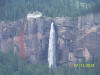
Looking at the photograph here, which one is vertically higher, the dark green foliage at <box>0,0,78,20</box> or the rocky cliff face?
the dark green foliage at <box>0,0,78,20</box>

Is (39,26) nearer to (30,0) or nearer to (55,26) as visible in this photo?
(55,26)

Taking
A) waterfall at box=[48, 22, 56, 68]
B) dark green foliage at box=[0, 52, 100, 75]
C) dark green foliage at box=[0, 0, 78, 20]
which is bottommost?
dark green foliage at box=[0, 52, 100, 75]

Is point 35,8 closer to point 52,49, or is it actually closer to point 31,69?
point 52,49

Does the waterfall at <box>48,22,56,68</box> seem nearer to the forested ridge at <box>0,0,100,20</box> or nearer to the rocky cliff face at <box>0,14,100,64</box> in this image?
the rocky cliff face at <box>0,14,100,64</box>

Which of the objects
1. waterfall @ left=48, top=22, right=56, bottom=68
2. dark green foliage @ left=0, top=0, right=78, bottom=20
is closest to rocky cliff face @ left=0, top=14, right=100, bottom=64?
waterfall @ left=48, top=22, right=56, bottom=68

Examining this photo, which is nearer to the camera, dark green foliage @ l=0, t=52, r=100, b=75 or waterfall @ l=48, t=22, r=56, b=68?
dark green foliage @ l=0, t=52, r=100, b=75

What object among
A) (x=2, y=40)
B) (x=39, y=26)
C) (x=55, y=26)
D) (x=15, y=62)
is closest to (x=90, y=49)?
(x=55, y=26)

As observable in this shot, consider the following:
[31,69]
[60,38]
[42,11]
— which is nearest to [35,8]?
[42,11]

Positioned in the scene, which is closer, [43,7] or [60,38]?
[60,38]
